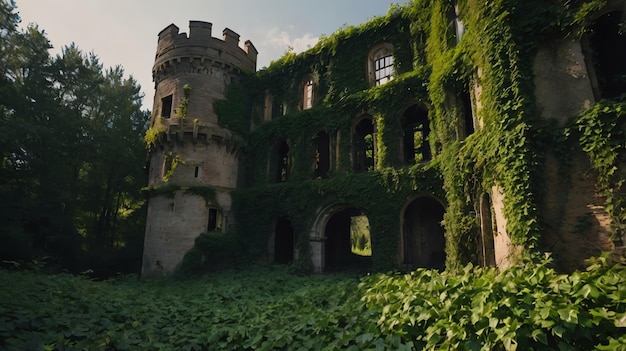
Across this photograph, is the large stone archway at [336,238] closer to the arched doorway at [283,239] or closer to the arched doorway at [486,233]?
the arched doorway at [283,239]

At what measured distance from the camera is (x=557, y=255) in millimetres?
7219

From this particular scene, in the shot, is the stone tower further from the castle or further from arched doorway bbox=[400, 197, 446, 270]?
arched doorway bbox=[400, 197, 446, 270]

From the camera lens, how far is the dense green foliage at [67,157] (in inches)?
684

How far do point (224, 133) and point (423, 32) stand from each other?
1084 cm

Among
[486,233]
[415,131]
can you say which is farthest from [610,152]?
[415,131]

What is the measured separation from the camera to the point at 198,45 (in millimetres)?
18516

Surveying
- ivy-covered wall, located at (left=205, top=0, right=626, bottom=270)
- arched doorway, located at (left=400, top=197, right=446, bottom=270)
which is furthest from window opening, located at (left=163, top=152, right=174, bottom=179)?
arched doorway, located at (left=400, top=197, right=446, bottom=270)

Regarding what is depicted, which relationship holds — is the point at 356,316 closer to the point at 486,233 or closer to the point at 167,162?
the point at 486,233

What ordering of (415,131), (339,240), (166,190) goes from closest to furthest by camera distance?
(415,131), (166,190), (339,240)

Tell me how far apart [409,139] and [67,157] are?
68.1ft

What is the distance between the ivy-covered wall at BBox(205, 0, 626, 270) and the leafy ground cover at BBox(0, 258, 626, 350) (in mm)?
2387

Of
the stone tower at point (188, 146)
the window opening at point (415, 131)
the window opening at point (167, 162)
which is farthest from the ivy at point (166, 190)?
the window opening at point (415, 131)

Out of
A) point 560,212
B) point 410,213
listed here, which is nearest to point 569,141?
point 560,212

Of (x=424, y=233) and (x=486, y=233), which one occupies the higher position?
(x=424, y=233)
